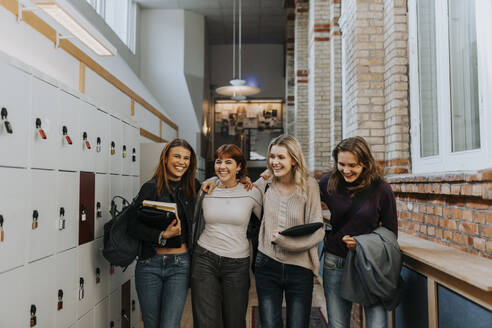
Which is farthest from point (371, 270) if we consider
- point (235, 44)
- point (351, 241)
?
point (235, 44)

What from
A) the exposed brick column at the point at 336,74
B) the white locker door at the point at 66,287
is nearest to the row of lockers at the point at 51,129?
the white locker door at the point at 66,287

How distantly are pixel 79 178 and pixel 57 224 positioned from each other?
37cm

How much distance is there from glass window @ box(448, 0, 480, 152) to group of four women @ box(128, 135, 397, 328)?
2.35 ft

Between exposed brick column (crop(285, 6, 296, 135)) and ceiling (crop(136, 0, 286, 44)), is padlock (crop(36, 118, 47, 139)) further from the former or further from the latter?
ceiling (crop(136, 0, 286, 44))

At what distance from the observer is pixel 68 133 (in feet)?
7.73

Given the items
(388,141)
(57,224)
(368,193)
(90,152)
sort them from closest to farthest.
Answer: (368,193), (57,224), (90,152), (388,141)

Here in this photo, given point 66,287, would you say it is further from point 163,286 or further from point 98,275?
point 163,286

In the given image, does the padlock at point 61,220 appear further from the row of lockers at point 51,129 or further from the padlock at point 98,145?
the padlock at point 98,145

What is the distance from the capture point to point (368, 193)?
2.02 m

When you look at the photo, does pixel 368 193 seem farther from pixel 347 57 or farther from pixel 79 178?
pixel 347 57

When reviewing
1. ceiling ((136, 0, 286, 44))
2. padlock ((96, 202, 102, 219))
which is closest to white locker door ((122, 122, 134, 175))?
padlock ((96, 202, 102, 219))

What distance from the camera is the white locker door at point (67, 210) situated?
225 cm

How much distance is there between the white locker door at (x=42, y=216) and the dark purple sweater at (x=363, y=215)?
61.9 inches

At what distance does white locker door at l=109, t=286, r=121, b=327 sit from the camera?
117 inches
